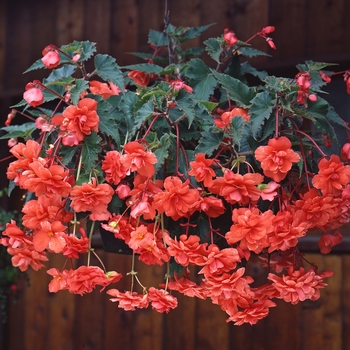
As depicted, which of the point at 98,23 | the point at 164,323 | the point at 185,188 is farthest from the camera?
the point at 98,23

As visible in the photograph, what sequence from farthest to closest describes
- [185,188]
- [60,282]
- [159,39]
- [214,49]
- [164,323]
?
[164,323] → [159,39] → [214,49] → [60,282] → [185,188]

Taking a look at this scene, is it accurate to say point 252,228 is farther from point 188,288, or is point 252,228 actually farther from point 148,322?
point 148,322

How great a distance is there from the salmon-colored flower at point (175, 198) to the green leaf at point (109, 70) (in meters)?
0.30

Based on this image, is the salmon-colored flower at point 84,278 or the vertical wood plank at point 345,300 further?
the vertical wood plank at point 345,300

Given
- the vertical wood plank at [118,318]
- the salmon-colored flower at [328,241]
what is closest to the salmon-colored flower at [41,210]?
the salmon-colored flower at [328,241]

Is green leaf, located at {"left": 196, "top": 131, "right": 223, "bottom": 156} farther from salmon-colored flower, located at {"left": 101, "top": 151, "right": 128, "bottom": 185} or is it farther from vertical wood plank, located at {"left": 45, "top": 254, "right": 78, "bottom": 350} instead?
vertical wood plank, located at {"left": 45, "top": 254, "right": 78, "bottom": 350}

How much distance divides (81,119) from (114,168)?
0.33 ft

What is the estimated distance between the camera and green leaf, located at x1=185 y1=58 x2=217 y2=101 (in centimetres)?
112

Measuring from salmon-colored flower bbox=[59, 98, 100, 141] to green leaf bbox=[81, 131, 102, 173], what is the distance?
21 millimetres

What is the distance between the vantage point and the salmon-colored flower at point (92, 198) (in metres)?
0.84

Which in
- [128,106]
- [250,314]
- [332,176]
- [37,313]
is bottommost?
[37,313]

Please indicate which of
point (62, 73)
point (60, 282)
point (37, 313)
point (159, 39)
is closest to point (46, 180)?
point (60, 282)

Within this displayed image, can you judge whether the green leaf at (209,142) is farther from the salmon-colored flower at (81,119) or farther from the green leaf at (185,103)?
the salmon-colored flower at (81,119)

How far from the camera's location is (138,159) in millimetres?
802
